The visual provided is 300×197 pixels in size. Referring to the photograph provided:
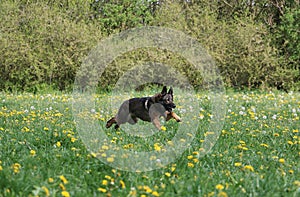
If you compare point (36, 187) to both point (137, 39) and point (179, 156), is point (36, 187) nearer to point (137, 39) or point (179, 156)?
point (179, 156)

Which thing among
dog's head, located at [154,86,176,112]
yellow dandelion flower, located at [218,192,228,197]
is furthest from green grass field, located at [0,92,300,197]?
dog's head, located at [154,86,176,112]

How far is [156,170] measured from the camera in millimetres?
3482

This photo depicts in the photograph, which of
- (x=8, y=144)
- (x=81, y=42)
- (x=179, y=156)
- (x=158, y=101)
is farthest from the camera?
(x=81, y=42)

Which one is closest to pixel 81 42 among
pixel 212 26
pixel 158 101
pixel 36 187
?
pixel 212 26

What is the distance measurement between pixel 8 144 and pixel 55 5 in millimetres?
12257

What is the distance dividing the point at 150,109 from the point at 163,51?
944 centimetres

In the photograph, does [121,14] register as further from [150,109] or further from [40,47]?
[150,109]

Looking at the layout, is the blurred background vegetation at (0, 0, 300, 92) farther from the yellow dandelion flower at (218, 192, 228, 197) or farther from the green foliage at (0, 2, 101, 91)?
the yellow dandelion flower at (218, 192, 228, 197)

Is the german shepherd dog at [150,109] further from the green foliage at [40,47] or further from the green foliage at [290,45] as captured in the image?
the green foliage at [290,45]

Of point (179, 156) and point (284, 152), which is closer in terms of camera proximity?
point (179, 156)

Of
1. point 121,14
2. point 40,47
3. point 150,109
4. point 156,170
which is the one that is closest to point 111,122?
point 150,109

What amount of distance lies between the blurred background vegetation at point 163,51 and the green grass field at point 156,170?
335 inches

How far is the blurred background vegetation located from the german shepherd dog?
8.58m

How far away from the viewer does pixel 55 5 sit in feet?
51.7
